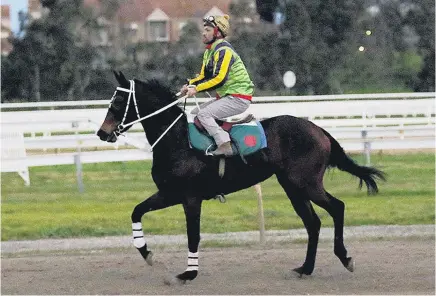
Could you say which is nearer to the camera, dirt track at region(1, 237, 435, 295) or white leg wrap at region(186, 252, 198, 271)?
dirt track at region(1, 237, 435, 295)

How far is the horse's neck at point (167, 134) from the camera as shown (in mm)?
9805

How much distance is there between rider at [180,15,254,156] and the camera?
9672mm

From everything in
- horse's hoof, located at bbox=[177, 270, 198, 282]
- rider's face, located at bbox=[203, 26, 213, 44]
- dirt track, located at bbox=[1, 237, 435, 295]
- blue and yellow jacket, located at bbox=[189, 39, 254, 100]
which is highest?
rider's face, located at bbox=[203, 26, 213, 44]

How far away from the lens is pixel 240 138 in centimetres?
991

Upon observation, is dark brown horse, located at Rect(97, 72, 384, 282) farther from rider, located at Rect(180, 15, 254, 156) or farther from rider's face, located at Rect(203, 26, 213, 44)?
rider's face, located at Rect(203, 26, 213, 44)

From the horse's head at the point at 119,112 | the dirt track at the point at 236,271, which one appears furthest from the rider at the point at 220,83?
the dirt track at the point at 236,271

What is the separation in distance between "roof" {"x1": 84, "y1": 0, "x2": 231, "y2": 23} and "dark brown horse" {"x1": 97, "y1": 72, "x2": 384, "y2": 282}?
1380cm

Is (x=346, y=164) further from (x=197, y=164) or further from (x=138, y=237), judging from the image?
(x=138, y=237)

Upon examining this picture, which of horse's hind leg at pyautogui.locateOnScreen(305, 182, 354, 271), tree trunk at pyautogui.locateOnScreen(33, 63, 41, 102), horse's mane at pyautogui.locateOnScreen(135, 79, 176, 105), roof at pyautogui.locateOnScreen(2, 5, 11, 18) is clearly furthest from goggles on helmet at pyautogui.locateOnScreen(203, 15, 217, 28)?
roof at pyautogui.locateOnScreen(2, 5, 11, 18)

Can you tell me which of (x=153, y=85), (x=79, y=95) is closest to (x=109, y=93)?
(x=79, y=95)

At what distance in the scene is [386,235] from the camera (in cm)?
1337

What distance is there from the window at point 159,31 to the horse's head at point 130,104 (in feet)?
46.9

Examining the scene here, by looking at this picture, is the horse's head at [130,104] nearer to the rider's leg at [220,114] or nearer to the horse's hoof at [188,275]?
the rider's leg at [220,114]

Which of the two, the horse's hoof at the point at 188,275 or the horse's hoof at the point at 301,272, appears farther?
the horse's hoof at the point at 301,272
